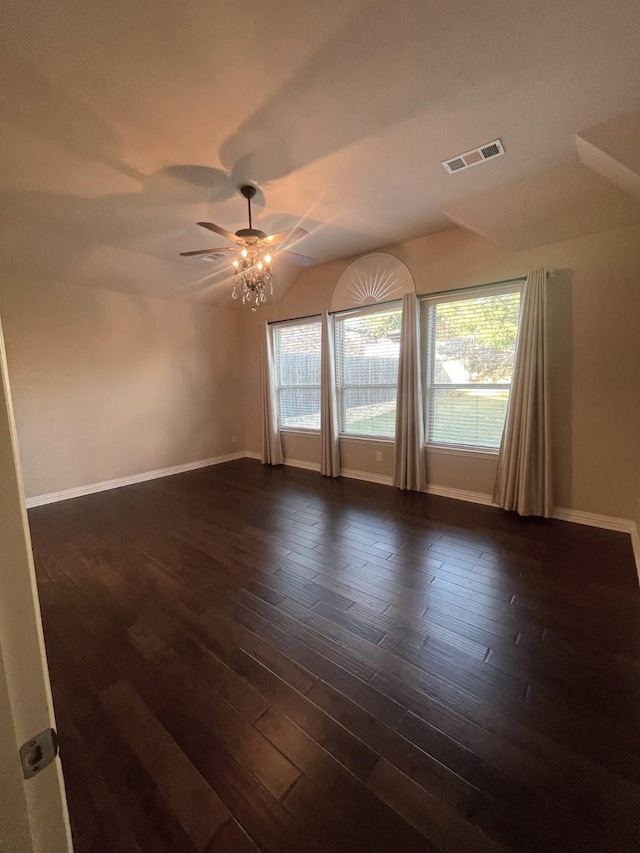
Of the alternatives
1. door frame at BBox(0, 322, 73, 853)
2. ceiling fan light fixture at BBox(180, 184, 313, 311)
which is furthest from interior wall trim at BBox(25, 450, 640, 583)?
door frame at BBox(0, 322, 73, 853)

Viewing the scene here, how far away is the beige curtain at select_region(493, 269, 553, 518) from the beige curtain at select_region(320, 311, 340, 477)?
2149 mm

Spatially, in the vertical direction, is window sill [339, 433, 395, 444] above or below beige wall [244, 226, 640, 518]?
below

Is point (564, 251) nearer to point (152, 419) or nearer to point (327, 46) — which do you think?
point (327, 46)

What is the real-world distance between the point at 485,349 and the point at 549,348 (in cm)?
59

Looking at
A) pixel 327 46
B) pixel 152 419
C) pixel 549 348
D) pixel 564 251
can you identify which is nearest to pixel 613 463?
pixel 549 348

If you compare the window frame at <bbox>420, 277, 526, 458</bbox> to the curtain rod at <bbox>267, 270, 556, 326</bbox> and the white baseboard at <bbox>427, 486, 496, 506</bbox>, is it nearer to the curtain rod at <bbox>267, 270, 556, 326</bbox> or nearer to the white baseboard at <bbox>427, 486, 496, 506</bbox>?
the curtain rod at <bbox>267, 270, 556, 326</bbox>

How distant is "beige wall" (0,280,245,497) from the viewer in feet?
12.5

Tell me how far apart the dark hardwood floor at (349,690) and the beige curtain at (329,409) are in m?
1.90

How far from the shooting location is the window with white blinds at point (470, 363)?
11.3 feet

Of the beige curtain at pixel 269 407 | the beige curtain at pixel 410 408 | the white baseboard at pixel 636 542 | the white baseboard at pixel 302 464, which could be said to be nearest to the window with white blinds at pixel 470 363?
the beige curtain at pixel 410 408

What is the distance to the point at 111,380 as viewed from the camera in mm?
4422

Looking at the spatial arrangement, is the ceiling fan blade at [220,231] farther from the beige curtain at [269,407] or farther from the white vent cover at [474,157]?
the beige curtain at [269,407]

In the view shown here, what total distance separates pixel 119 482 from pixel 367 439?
11.1ft

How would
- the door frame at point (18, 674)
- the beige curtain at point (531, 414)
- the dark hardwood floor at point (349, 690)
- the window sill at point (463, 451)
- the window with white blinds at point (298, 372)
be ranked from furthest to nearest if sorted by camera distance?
the window with white blinds at point (298, 372), the window sill at point (463, 451), the beige curtain at point (531, 414), the dark hardwood floor at point (349, 690), the door frame at point (18, 674)
